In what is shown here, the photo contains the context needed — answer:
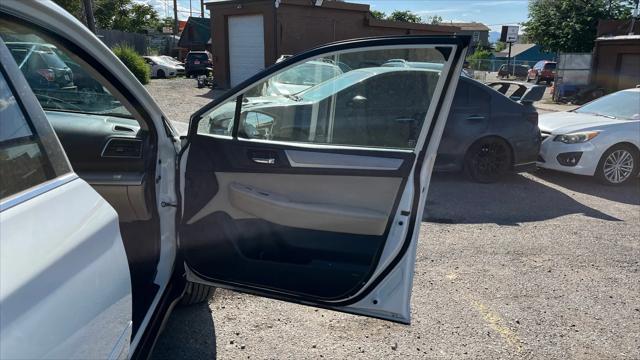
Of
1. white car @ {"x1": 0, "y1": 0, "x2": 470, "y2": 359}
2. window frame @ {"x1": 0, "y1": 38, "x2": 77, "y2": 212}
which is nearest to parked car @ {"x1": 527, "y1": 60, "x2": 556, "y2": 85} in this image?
white car @ {"x1": 0, "y1": 0, "x2": 470, "y2": 359}

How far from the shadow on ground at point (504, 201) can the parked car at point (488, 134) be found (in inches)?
11.4

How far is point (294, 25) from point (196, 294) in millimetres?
17694

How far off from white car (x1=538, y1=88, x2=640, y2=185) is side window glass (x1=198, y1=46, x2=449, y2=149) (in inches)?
198

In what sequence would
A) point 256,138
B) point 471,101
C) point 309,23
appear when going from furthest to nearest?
point 309,23 < point 471,101 < point 256,138

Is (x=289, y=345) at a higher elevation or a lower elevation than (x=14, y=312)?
lower

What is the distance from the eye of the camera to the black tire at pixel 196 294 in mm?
3289

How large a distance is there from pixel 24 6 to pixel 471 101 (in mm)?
6249

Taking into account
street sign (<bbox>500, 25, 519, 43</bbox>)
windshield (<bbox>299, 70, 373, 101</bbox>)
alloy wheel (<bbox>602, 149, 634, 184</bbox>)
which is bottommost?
alloy wheel (<bbox>602, 149, 634, 184</bbox>)

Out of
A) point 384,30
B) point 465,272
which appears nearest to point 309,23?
point 384,30

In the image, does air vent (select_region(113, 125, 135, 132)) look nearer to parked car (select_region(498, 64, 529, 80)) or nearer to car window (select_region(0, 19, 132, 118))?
car window (select_region(0, 19, 132, 118))

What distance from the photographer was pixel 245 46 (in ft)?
67.4

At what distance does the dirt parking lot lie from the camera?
3109 millimetres

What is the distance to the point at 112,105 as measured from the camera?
353cm

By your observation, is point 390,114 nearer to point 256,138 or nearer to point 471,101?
point 256,138
